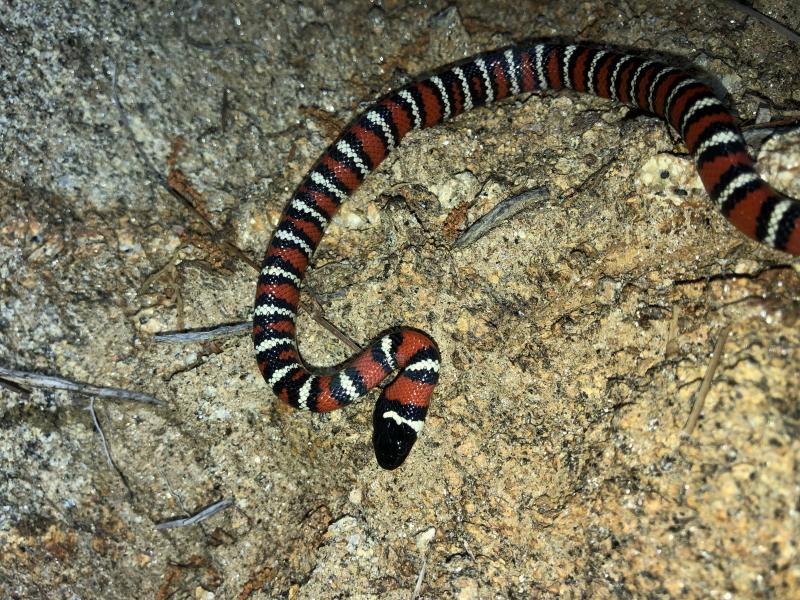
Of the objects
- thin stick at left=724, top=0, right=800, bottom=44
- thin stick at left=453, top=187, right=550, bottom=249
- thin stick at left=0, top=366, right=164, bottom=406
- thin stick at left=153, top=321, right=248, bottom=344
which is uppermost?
thin stick at left=724, top=0, right=800, bottom=44

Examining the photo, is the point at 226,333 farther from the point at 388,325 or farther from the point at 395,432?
the point at 395,432

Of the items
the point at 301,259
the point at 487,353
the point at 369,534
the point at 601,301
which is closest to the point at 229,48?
the point at 301,259

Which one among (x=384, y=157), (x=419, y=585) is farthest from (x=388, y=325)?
(x=419, y=585)

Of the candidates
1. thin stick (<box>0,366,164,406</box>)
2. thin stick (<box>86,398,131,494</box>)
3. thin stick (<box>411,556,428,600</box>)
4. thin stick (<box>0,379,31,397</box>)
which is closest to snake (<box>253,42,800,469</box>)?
thin stick (<box>411,556,428,600</box>)

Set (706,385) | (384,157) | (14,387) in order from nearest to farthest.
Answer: (706,385), (14,387), (384,157)

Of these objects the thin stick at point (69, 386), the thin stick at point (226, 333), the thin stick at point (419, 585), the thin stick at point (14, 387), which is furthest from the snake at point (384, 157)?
the thin stick at point (14, 387)

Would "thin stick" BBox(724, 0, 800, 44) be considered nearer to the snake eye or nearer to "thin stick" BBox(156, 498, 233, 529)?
the snake eye

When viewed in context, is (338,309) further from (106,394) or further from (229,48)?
(229,48)
